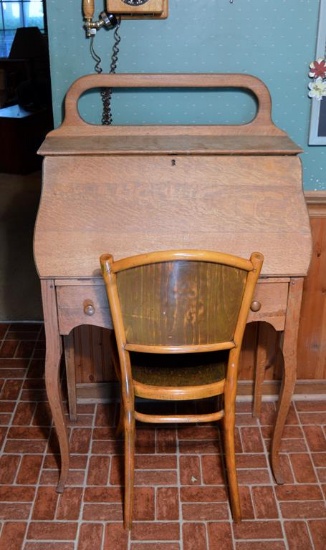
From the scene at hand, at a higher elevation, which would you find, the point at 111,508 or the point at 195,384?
the point at 195,384

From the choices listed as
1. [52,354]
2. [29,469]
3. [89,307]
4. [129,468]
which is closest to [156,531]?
[129,468]

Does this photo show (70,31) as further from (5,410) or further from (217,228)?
(5,410)

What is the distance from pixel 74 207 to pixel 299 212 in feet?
2.32

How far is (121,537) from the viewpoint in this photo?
87.7 inches

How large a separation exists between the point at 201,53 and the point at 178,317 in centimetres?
103

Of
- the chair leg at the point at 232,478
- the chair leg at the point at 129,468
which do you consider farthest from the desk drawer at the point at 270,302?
the chair leg at the point at 129,468

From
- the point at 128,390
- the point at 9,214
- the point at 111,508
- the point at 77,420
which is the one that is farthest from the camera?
the point at 9,214

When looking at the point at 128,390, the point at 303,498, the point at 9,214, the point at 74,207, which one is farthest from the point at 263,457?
the point at 9,214

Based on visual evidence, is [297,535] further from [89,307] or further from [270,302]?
[89,307]

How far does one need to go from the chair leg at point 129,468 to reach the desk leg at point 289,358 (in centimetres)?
53

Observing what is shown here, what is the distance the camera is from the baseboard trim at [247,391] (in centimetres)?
294

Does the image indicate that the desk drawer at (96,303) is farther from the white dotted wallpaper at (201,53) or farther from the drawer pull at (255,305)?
the white dotted wallpaper at (201,53)

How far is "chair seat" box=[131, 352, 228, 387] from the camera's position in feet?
7.11

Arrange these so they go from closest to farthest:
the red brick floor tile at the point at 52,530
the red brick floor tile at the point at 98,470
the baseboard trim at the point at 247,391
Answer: the red brick floor tile at the point at 52,530 → the red brick floor tile at the point at 98,470 → the baseboard trim at the point at 247,391
